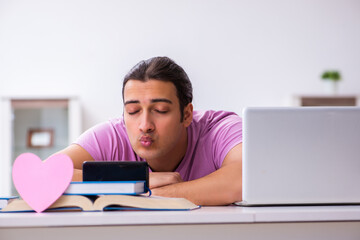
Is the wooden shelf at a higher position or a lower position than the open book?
higher

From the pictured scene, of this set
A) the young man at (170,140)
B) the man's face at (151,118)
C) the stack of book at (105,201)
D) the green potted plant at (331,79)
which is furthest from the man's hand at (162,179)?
the green potted plant at (331,79)

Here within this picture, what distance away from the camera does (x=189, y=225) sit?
2.97 feet

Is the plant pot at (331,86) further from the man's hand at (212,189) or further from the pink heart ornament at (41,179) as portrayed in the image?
the pink heart ornament at (41,179)

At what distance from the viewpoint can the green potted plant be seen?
4.55 metres

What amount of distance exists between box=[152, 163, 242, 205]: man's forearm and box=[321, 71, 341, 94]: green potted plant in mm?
3449

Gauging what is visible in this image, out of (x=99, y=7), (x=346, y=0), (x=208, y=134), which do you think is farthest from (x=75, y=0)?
(x=208, y=134)

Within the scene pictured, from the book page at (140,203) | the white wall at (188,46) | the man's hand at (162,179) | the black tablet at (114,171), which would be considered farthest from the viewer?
the white wall at (188,46)

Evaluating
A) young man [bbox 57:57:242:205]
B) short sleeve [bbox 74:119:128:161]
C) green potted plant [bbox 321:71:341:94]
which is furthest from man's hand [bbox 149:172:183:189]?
green potted plant [bbox 321:71:341:94]

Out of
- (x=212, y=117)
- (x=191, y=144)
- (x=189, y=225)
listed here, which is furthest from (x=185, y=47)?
A: (x=189, y=225)

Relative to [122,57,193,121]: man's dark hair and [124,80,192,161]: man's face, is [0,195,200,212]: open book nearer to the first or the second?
[124,80,192,161]: man's face

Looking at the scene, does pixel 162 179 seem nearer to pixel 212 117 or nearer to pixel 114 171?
pixel 114 171

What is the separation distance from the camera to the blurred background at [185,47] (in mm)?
4527

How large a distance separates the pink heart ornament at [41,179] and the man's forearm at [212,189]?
351mm

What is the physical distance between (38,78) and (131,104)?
318 centimetres
